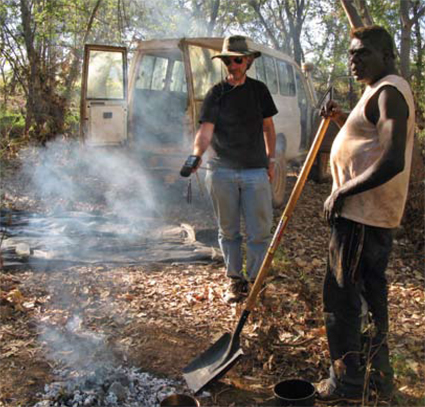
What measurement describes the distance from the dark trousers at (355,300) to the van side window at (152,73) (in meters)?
5.69

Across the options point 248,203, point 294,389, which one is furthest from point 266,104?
point 294,389

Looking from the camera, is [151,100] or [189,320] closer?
[189,320]

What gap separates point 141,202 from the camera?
7.73m

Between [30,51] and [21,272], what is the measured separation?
22.1 ft

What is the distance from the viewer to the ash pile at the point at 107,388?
9.14 feet

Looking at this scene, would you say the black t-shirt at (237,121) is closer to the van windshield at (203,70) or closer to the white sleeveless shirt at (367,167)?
the white sleeveless shirt at (367,167)

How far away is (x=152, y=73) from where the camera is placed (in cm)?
782

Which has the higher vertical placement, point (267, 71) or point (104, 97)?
point (267, 71)

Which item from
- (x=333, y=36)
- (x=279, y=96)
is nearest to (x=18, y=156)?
(x=279, y=96)

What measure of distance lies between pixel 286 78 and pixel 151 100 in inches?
92.9

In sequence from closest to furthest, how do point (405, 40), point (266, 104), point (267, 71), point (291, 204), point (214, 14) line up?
point (291, 204)
point (266, 104)
point (267, 71)
point (405, 40)
point (214, 14)

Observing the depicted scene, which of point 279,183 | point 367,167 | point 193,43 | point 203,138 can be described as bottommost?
point 279,183

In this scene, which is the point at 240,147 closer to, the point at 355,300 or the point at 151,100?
the point at 355,300

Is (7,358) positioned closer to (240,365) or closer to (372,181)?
(240,365)
